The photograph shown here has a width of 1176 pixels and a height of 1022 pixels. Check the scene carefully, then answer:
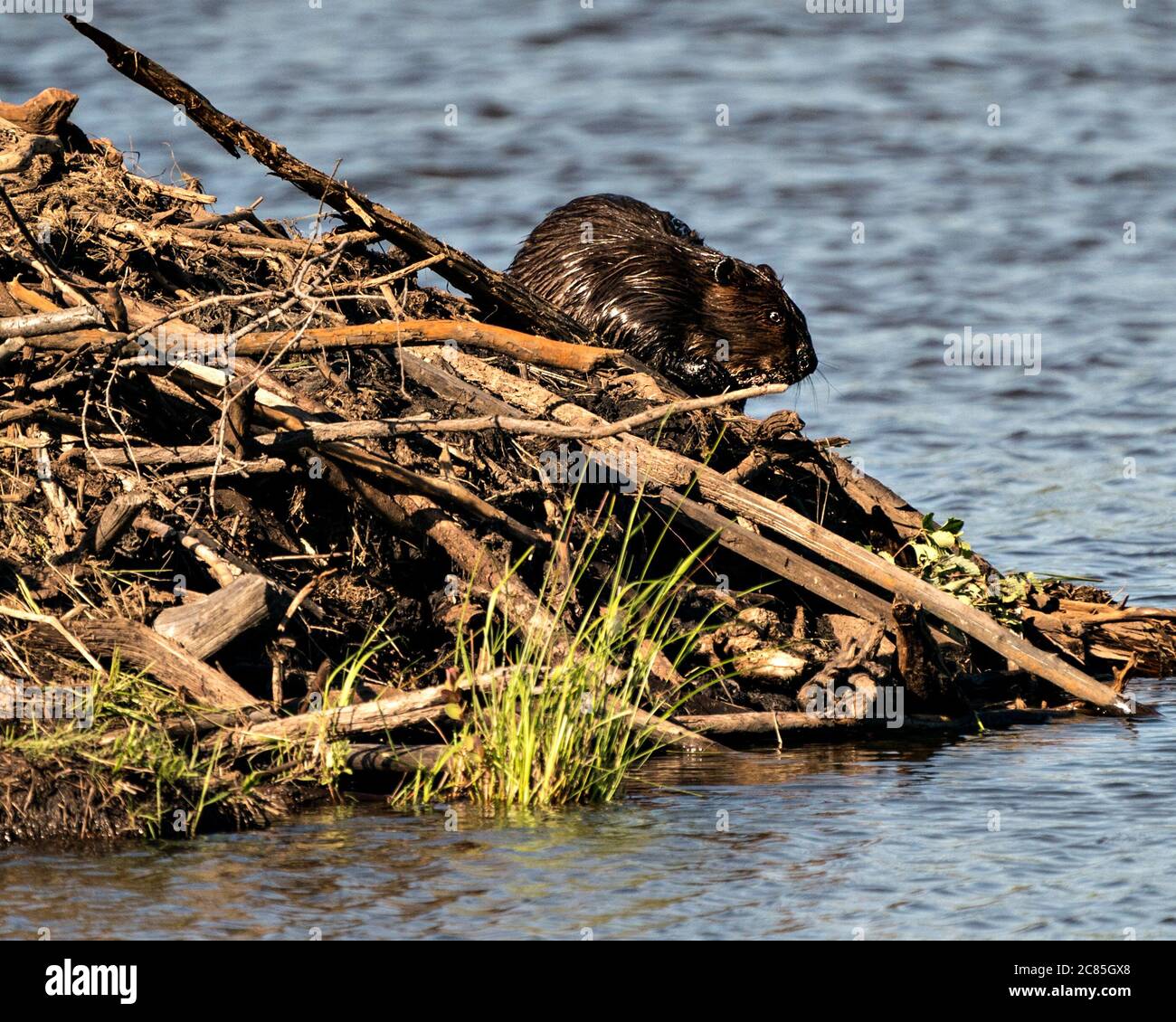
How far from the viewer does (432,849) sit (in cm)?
542

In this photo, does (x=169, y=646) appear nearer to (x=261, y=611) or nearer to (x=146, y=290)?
(x=261, y=611)

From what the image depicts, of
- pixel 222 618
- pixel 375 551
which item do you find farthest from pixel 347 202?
pixel 222 618

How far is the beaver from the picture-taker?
8891 mm

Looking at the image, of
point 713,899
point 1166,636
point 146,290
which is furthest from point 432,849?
point 1166,636

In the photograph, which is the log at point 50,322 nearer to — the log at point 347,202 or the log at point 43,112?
the log at point 43,112

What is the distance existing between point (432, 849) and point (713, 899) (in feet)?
2.94

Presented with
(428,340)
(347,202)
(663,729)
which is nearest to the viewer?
(663,729)

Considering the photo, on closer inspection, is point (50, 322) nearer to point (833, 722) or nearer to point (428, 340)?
point (428, 340)

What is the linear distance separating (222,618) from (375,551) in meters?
0.93

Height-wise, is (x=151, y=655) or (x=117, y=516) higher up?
(x=117, y=516)

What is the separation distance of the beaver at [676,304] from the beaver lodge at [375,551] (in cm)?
90

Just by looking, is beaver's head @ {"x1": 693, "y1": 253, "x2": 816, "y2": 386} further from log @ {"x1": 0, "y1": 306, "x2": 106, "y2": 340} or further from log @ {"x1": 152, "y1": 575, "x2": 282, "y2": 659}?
log @ {"x1": 0, "y1": 306, "x2": 106, "y2": 340}

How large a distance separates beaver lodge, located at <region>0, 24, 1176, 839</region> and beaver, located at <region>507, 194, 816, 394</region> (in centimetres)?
90

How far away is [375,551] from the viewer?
668cm
